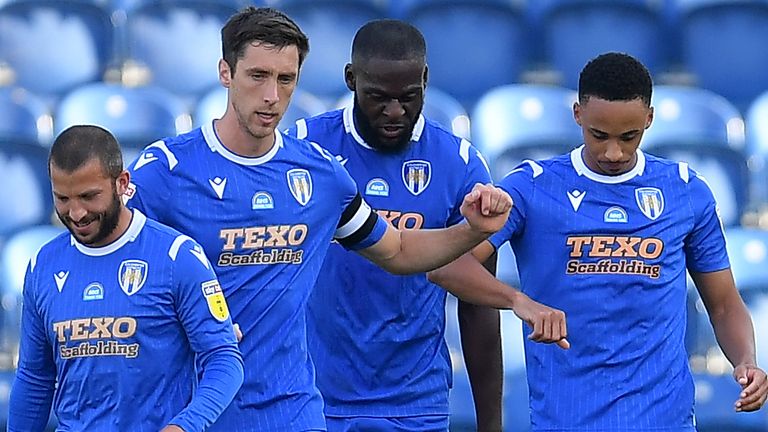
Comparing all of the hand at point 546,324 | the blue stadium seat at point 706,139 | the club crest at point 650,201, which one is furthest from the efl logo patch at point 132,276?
the blue stadium seat at point 706,139

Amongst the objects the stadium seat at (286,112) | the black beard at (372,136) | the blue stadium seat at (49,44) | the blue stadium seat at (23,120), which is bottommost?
the black beard at (372,136)

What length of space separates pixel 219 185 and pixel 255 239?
0.60 ft

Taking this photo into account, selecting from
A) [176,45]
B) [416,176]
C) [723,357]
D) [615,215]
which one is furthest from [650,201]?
[176,45]

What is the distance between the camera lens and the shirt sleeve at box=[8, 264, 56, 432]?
165 inches

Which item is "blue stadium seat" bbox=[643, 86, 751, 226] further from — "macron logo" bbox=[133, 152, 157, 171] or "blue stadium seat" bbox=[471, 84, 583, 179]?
"macron logo" bbox=[133, 152, 157, 171]

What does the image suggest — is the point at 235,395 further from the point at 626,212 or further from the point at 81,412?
the point at 626,212

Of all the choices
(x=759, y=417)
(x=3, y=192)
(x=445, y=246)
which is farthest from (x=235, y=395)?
(x=3, y=192)

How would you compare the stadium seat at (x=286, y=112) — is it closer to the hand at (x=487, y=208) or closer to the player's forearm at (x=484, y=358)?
the player's forearm at (x=484, y=358)

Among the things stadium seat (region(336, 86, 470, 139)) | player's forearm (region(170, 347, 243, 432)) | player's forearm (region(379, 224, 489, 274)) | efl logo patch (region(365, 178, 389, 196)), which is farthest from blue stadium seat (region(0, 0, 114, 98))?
player's forearm (region(170, 347, 243, 432))

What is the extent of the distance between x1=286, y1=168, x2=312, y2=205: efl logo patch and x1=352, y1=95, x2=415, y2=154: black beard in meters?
0.51

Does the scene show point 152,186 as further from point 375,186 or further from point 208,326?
point 375,186

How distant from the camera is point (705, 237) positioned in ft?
16.0

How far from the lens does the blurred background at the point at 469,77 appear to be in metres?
8.26

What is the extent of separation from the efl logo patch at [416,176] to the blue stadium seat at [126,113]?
134 inches
